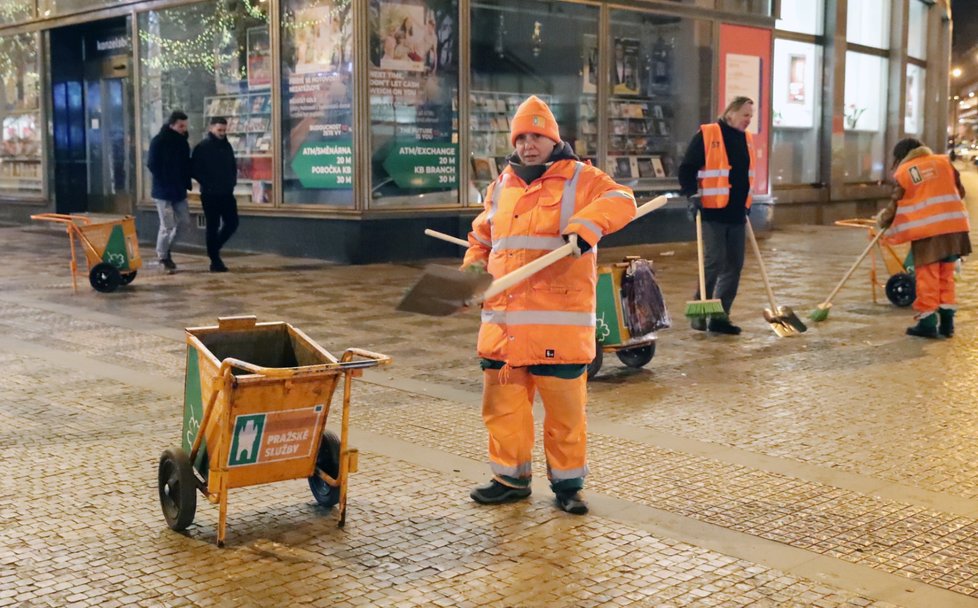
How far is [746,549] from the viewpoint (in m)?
4.53

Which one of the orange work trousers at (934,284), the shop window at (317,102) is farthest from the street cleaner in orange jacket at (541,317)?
the shop window at (317,102)

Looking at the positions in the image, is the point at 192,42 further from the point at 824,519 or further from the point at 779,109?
the point at 824,519

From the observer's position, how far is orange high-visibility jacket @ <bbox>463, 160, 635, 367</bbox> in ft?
16.1

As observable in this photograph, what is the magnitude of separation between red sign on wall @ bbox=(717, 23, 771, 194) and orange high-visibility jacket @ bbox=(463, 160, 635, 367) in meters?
14.4

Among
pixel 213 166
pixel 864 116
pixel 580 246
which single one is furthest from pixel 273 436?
pixel 864 116

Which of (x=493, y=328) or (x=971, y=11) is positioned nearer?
(x=493, y=328)

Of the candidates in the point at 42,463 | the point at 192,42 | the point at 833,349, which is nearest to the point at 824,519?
the point at 42,463

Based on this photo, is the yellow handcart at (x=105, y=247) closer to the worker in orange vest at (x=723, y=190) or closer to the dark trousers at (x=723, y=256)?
the worker in orange vest at (x=723, y=190)

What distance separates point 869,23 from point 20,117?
56.6 ft

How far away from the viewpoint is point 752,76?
19562 millimetres

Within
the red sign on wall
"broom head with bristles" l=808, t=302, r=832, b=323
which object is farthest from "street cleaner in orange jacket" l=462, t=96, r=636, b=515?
the red sign on wall

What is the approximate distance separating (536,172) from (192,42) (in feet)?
43.4

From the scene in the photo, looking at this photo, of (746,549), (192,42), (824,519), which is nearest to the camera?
(746,549)

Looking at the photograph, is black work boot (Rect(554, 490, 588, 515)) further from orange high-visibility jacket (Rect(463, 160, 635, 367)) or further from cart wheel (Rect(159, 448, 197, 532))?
cart wheel (Rect(159, 448, 197, 532))
